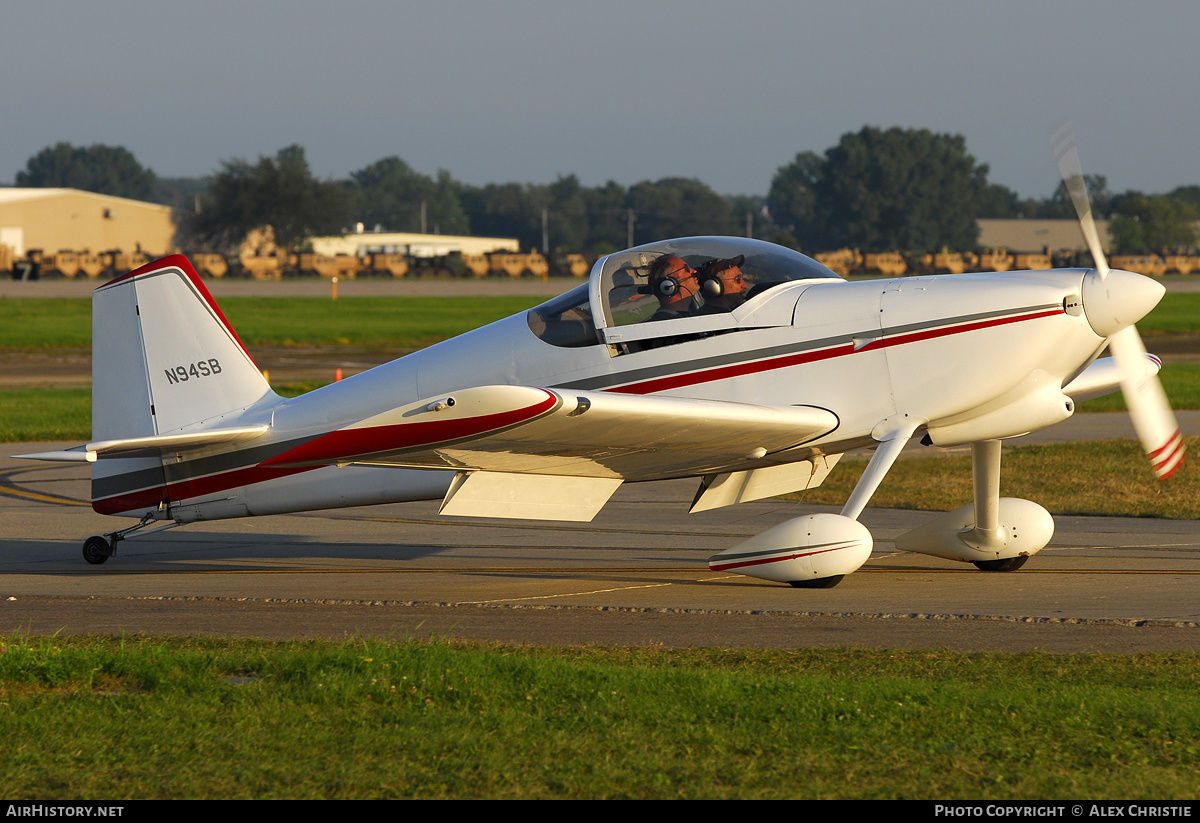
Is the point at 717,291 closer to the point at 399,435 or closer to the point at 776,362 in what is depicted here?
the point at 776,362

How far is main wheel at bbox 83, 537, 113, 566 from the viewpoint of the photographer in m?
10.4

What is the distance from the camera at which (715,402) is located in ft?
28.7

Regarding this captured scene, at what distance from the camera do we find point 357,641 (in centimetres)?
684

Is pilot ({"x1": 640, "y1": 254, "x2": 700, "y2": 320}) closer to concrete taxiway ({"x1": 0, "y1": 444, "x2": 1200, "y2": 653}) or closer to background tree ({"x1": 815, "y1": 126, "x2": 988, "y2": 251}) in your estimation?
concrete taxiway ({"x1": 0, "y1": 444, "x2": 1200, "y2": 653})

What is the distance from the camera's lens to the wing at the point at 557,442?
7.75 meters

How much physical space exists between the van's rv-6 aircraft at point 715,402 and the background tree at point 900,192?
436 feet

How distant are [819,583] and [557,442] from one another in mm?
2043

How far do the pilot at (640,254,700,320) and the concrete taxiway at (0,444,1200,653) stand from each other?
194cm

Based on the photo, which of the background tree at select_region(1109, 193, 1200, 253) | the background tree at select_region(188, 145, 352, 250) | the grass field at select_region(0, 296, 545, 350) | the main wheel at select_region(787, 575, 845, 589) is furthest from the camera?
the background tree at select_region(1109, 193, 1200, 253)

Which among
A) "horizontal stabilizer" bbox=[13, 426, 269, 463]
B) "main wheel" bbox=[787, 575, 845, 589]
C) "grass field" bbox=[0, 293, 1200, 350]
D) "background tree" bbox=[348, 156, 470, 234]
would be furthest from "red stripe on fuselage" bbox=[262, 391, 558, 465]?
"background tree" bbox=[348, 156, 470, 234]

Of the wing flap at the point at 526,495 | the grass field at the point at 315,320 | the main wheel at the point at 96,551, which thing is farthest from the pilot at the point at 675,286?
the grass field at the point at 315,320

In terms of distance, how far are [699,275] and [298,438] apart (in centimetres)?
324

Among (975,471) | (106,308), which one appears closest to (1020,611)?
(975,471)

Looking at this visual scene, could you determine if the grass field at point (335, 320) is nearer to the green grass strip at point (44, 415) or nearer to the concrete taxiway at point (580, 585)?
the green grass strip at point (44, 415)
